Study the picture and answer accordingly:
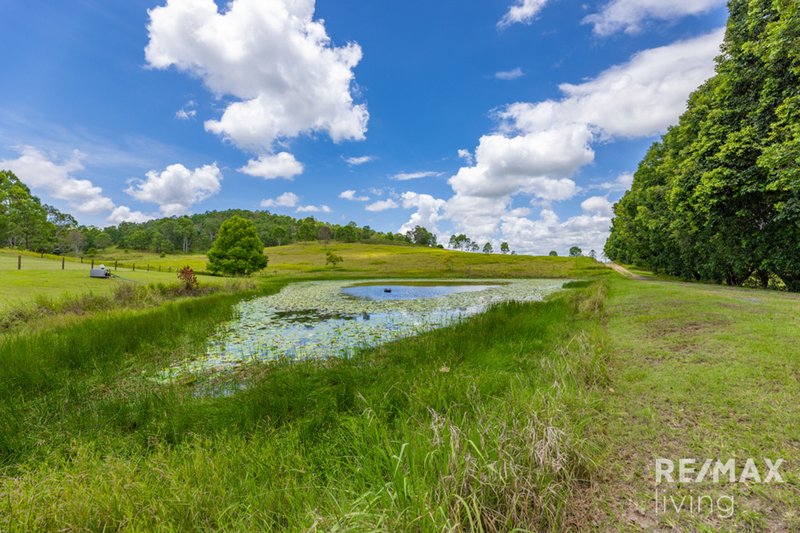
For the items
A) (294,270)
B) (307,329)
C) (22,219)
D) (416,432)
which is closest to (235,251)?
(294,270)

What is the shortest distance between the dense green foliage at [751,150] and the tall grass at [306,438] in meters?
12.4

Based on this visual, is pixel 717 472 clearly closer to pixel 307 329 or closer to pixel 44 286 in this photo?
pixel 307 329

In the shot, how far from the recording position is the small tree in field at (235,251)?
4059cm

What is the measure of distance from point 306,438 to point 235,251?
4136 centimetres

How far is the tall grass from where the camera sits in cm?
258

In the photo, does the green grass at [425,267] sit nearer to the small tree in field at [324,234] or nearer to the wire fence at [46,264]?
the wire fence at [46,264]

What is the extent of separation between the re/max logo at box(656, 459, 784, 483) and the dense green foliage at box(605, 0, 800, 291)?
13.3 m

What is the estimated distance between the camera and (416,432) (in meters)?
3.27

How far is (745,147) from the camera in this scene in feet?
45.2

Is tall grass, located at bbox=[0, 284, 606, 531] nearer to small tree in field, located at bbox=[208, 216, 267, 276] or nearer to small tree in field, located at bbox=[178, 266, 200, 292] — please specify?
small tree in field, located at bbox=[178, 266, 200, 292]

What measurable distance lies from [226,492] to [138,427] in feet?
10.1

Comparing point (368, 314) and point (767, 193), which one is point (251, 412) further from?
point (767, 193)

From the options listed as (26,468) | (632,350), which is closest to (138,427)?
(26,468)

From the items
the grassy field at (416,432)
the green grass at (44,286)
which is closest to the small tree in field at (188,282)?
the green grass at (44,286)
